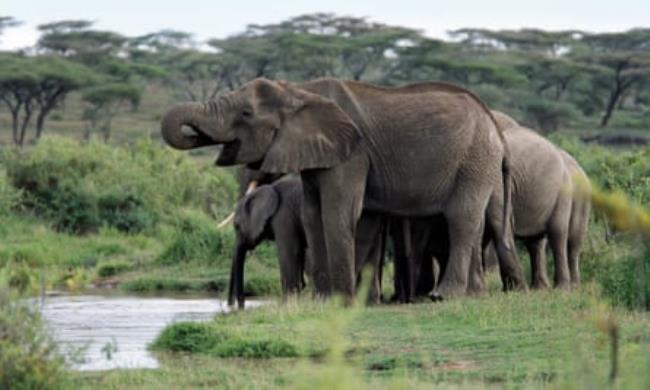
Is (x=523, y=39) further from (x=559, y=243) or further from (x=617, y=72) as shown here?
(x=559, y=243)

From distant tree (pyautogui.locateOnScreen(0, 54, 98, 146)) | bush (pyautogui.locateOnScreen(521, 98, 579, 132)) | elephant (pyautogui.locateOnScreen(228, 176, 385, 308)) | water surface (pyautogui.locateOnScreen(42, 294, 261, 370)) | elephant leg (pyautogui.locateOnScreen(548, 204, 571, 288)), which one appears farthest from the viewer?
bush (pyautogui.locateOnScreen(521, 98, 579, 132))

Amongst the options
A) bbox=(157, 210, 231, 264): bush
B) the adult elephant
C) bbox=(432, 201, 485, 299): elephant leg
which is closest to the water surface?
the adult elephant

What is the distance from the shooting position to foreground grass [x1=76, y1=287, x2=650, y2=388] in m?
8.73

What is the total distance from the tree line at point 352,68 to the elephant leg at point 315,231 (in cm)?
3695

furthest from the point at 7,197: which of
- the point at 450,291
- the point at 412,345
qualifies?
the point at 412,345

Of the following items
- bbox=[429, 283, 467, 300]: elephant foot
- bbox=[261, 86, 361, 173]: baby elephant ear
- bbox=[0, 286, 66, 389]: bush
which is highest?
bbox=[0, 286, 66, 389]: bush

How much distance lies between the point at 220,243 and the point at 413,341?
32.6ft

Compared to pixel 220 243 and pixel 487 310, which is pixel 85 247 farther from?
pixel 487 310

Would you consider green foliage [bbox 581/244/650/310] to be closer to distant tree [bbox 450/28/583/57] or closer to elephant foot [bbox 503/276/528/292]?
elephant foot [bbox 503/276/528/292]

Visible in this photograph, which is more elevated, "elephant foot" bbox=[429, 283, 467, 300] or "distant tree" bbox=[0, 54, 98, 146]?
"elephant foot" bbox=[429, 283, 467, 300]

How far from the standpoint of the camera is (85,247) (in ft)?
77.3

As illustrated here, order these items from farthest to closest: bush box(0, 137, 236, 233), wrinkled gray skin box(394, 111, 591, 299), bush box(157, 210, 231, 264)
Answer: bush box(0, 137, 236, 233), bush box(157, 210, 231, 264), wrinkled gray skin box(394, 111, 591, 299)

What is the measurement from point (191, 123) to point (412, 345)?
322 cm

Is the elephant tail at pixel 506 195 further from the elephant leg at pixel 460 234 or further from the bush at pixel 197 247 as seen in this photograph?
the bush at pixel 197 247
